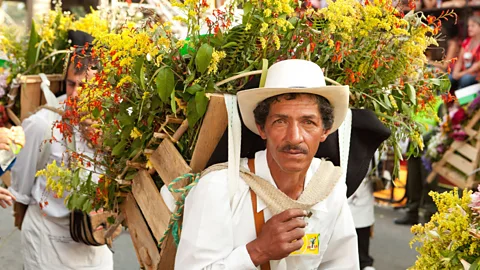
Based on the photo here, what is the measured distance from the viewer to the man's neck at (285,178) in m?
2.74

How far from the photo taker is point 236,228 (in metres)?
2.64

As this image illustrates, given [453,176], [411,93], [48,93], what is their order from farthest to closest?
1. [453,176]
2. [48,93]
3. [411,93]

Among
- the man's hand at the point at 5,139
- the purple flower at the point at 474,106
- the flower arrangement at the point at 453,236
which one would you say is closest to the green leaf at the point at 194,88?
the flower arrangement at the point at 453,236

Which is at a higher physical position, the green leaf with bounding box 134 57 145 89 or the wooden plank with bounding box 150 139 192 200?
the green leaf with bounding box 134 57 145 89

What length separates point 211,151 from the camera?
2883 mm

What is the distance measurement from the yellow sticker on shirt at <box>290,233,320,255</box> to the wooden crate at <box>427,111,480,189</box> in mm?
5140

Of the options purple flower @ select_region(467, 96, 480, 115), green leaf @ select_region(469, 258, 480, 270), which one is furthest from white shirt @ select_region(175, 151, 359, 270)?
purple flower @ select_region(467, 96, 480, 115)

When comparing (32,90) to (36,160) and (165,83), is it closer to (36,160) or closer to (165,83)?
(36,160)

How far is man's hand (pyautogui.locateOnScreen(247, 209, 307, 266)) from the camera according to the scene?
2.50 metres

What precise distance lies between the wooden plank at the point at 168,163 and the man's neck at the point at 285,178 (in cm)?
34

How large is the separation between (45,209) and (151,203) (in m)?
1.60

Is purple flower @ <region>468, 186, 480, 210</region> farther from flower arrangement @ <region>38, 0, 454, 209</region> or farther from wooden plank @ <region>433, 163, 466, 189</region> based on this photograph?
wooden plank @ <region>433, 163, 466, 189</region>

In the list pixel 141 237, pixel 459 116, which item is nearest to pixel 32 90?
pixel 141 237

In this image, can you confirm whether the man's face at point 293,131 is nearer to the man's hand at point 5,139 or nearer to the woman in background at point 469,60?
the man's hand at point 5,139
